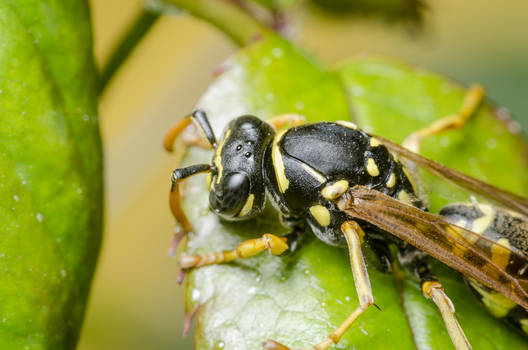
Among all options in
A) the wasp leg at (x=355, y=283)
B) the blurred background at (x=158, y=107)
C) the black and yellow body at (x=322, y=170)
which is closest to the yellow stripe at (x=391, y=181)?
the black and yellow body at (x=322, y=170)

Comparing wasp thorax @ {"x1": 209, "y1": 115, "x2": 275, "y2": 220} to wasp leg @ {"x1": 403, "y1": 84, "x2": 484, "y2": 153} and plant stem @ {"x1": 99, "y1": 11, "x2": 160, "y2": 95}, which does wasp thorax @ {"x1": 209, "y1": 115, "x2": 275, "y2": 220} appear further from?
plant stem @ {"x1": 99, "y1": 11, "x2": 160, "y2": 95}

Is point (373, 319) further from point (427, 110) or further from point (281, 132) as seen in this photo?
point (427, 110)

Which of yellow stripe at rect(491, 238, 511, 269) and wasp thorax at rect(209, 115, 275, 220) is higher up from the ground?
yellow stripe at rect(491, 238, 511, 269)

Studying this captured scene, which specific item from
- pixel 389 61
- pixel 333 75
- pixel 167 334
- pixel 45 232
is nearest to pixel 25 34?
pixel 45 232

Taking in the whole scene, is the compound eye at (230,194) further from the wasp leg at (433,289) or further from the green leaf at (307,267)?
the wasp leg at (433,289)

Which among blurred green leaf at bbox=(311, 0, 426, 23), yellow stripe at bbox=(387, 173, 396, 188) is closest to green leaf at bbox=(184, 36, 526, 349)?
yellow stripe at bbox=(387, 173, 396, 188)

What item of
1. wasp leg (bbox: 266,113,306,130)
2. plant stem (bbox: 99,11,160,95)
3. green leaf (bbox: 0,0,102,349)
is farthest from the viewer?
plant stem (bbox: 99,11,160,95)

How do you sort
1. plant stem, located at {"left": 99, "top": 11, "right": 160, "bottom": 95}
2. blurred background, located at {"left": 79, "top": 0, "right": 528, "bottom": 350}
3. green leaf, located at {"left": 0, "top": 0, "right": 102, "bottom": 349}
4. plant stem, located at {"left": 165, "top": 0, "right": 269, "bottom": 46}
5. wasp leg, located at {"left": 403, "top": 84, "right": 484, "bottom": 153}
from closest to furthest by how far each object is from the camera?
green leaf, located at {"left": 0, "top": 0, "right": 102, "bottom": 349}, wasp leg, located at {"left": 403, "top": 84, "right": 484, "bottom": 153}, plant stem, located at {"left": 165, "top": 0, "right": 269, "bottom": 46}, plant stem, located at {"left": 99, "top": 11, "right": 160, "bottom": 95}, blurred background, located at {"left": 79, "top": 0, "right": 528, "bottom": 350}

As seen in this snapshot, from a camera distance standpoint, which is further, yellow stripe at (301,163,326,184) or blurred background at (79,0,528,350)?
blurred background at (79,0,528,350)
